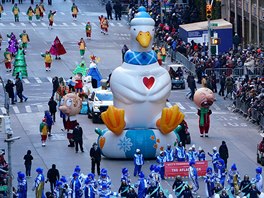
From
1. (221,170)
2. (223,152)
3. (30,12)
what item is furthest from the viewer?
(30,12)

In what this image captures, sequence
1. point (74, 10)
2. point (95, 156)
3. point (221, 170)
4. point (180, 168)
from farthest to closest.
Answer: point (74, 10), point (95, 156), point (180, 168), point (221, 170)

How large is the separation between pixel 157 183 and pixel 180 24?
43712 millimetres

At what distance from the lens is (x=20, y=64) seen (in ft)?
270

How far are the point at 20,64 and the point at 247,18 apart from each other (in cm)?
1680

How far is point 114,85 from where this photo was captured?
61656 millimetres

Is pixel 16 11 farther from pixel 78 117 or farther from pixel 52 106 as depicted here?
pixel 52 106

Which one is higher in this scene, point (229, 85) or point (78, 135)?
point (78, 135)

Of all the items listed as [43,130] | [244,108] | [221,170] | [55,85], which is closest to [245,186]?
[221,170]

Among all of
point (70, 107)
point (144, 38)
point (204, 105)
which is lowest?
point (204, 105)

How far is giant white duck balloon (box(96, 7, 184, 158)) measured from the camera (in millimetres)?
61375

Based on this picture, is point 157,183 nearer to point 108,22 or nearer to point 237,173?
point 237,173

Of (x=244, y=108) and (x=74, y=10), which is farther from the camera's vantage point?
(x=74, y=10)

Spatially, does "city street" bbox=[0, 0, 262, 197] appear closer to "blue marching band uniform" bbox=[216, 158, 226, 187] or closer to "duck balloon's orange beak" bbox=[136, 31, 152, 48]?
"blue marching band uniform" bbox=[216, 158, 226, 187]

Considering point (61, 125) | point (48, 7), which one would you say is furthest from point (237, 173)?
point (48, 7)
